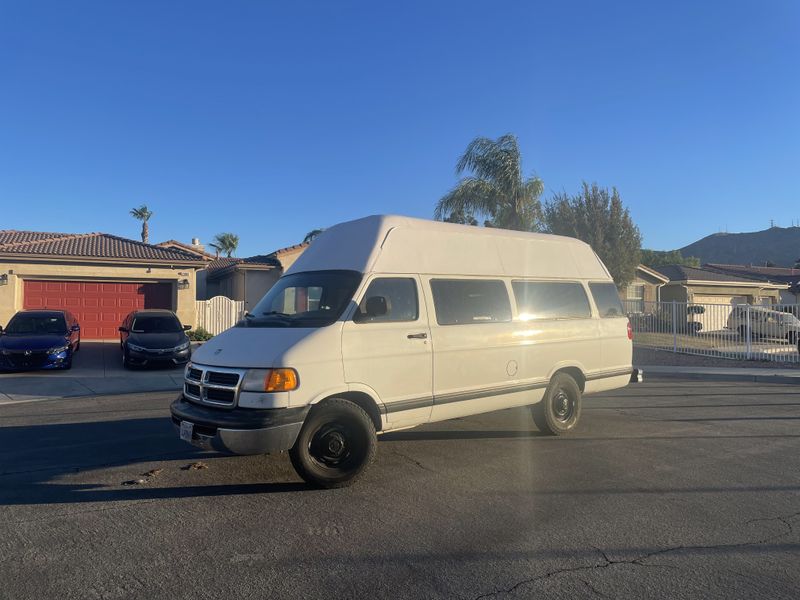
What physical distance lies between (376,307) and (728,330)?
15958 millimetres

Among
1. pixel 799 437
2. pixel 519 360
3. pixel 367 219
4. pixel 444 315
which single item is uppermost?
pixel 367 219

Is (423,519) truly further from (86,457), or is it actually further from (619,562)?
(86,457)

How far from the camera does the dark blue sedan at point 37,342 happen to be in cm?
1356

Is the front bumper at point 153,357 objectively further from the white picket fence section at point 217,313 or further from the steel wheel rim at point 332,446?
the steel wheel rim at point 332,446

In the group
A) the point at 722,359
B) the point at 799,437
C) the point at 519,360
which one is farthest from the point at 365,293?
the point at 722,359

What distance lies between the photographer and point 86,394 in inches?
456

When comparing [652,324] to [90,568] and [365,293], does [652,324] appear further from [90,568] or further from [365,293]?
[90,568]

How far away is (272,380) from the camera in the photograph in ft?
16.5

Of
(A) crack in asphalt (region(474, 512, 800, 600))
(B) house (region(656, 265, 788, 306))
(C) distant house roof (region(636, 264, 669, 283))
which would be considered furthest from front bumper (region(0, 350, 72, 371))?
(B) house (region(656, 265, 788, 306))

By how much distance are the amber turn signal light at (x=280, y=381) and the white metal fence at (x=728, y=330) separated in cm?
1637

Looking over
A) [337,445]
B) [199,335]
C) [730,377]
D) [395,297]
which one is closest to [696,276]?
[730,377]

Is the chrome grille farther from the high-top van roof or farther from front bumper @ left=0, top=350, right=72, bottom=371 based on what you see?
front bumper @ left=0, top=350, right=72, bottom=371

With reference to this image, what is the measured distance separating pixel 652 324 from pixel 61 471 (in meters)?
18.2

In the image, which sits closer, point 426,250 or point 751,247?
point 426,250
